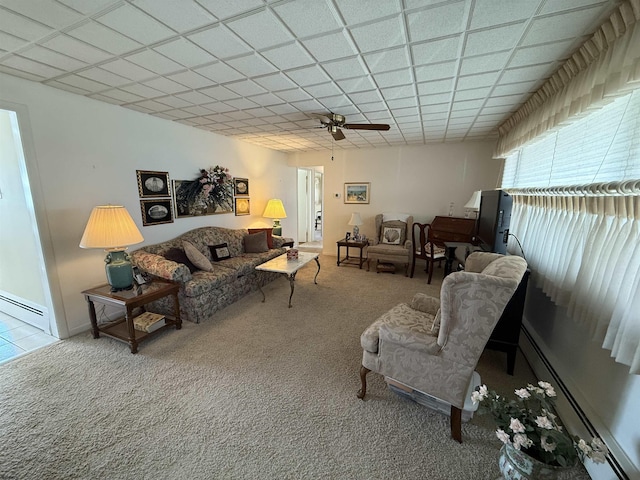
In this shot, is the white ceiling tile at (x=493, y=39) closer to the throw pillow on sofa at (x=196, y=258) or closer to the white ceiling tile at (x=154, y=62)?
the white ceiling tile at (x=154, y=62)

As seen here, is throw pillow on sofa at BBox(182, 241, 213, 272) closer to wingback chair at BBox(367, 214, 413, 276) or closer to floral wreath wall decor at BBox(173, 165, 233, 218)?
floral wreath wall decor at BBox(173, 165, 233, 218)

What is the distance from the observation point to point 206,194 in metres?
4.04

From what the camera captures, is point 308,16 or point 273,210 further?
point 273,210

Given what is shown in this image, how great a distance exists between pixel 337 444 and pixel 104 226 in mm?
2668

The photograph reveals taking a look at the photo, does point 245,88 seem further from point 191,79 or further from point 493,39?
point 493,39

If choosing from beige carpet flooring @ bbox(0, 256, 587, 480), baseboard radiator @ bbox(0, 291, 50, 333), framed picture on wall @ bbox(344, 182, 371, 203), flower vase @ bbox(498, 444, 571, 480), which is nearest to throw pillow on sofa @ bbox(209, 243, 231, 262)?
beige carpet flooring @ bbox(0, 256, 587, 480)

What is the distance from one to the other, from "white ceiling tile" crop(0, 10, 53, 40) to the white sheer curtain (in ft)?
11.3

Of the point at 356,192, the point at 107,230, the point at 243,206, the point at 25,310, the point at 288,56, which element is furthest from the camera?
the point at 356,192

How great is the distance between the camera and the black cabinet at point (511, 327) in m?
2.07

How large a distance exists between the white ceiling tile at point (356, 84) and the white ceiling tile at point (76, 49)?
1.80 m

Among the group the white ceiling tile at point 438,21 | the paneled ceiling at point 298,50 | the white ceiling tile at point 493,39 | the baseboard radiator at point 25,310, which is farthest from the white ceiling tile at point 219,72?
the baseboard radiator at point 25,310

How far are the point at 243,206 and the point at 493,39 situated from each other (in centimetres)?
427

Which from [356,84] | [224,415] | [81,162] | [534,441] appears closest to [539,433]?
[534,441]

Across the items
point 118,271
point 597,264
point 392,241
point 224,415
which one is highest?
point 597,264
